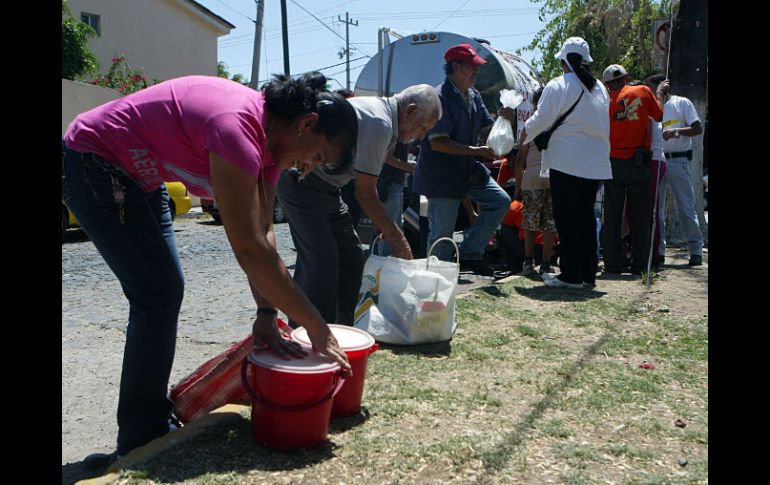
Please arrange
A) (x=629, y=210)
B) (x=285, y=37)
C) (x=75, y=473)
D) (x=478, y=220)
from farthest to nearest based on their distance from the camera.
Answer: (x=285, y=37), (x=629, y=210), (x=478, y=220), (x=75, y=473)

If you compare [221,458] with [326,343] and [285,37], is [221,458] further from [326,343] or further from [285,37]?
[285,37]

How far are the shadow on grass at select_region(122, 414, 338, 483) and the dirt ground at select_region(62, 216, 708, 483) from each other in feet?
1.42

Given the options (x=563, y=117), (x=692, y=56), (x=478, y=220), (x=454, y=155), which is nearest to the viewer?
(x=454, y=155)

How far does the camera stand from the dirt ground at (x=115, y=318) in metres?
3.30

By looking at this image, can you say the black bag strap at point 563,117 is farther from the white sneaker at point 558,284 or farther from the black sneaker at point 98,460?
the black sneaker at point 98,460

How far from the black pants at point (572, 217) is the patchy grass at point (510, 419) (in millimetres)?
1156

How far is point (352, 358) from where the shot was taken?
2889 millimetres

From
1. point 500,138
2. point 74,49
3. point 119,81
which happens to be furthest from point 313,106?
point 119,81

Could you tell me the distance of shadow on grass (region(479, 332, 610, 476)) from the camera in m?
2.63

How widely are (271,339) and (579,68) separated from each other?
4.12 m

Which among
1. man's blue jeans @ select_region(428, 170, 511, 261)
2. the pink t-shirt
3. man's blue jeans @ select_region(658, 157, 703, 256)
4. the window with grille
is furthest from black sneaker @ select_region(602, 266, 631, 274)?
the window with grille

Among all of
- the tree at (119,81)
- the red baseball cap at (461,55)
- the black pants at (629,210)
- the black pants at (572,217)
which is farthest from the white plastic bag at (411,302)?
the tree at (119,81)

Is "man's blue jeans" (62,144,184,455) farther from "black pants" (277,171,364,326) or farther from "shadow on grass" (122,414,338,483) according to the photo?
"black pants" (277,171,364,326)

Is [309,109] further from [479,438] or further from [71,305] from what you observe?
[71,305]
